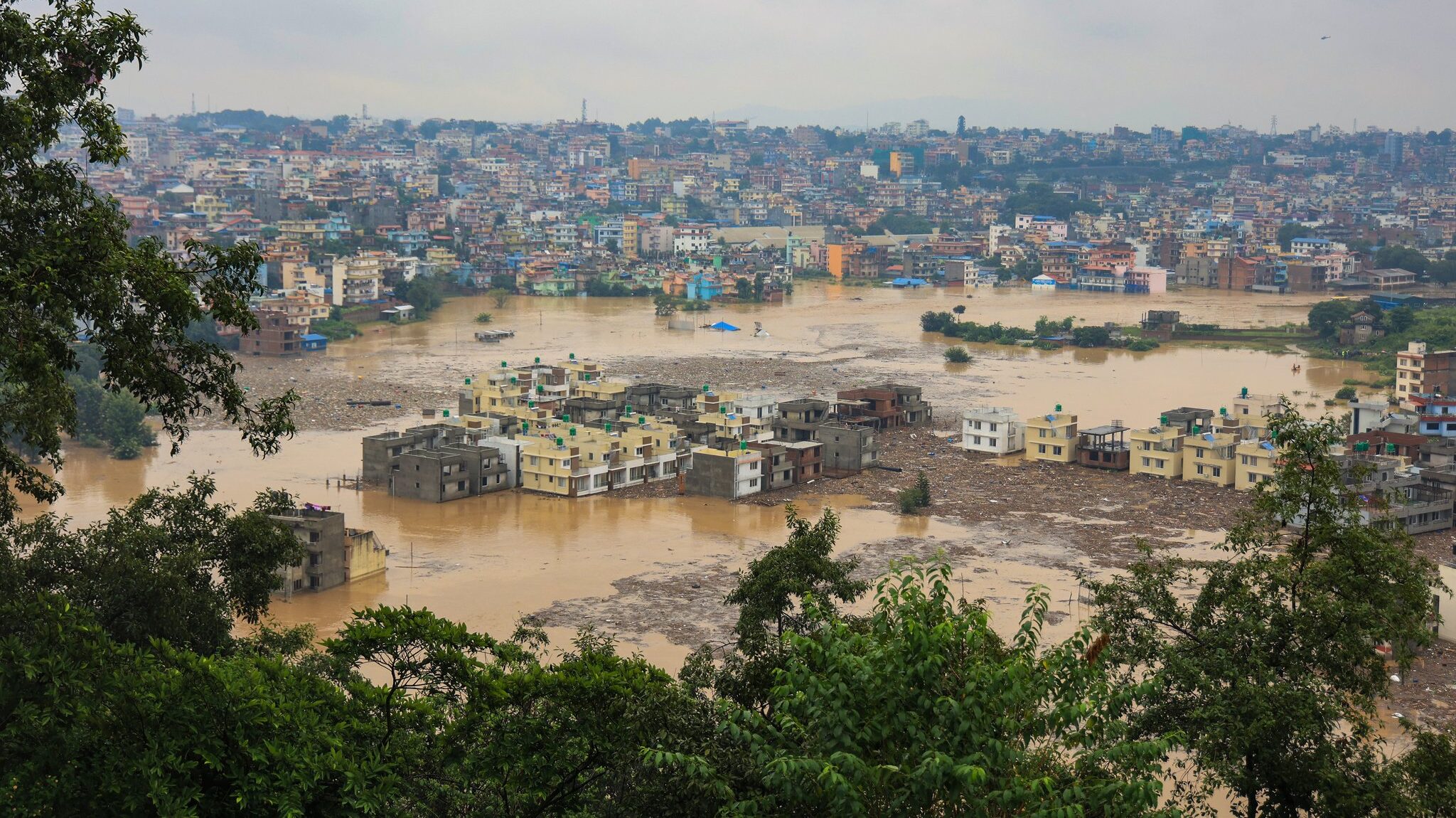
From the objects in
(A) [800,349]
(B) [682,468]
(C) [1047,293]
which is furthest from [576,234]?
(B) [682,468]

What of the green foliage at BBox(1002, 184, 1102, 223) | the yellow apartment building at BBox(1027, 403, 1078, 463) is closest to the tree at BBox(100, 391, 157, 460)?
the yellow apartment building at BBox(1027, 403, 1078, 463)

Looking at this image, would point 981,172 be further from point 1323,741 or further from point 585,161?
point 1323,741

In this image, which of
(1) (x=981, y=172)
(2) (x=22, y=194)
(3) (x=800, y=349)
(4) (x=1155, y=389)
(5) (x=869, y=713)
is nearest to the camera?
(5) (x=869, y=713)

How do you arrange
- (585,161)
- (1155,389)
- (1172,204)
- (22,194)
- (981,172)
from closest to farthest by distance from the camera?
(22,194) < (1155,389) < (1172,204) < (981,172) < (585,161)

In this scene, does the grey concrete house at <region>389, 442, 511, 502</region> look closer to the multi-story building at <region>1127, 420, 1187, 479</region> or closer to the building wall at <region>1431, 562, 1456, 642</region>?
the multi-story building at <region>1127, 420, 1187, 479</region>

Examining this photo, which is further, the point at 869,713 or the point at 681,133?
the point at 681,133

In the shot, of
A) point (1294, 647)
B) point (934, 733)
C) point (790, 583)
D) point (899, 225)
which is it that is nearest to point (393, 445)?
point (790, 583)
